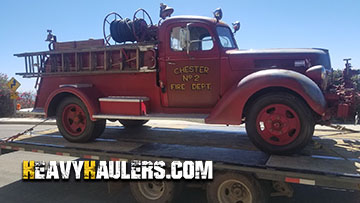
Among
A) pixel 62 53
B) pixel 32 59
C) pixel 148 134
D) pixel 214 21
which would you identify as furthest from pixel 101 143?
pixel 214 21

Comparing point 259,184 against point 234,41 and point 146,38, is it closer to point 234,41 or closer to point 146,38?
point 234,41

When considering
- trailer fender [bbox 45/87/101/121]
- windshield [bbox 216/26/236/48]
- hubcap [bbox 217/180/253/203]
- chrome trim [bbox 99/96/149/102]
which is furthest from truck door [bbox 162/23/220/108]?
hubcap [bbox 217/180/253/203]

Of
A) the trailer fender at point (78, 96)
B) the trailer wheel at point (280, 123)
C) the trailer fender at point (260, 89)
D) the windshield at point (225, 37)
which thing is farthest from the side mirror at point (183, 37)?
the trailer fender at point (78, 96)

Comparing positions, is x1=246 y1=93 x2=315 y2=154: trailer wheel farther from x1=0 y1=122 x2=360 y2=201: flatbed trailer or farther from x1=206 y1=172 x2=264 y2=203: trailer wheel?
x1=206 y1=172 x2=264 y2=203: trailer wheel

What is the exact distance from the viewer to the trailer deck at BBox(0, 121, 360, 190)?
3.21 metres

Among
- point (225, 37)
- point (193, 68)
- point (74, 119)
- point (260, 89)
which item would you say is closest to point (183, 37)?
point (193, 68)

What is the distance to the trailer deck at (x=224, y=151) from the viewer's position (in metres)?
3.21

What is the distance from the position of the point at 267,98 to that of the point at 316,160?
985mm

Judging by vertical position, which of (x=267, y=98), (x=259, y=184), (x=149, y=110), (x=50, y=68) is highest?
(x=50, y=68)

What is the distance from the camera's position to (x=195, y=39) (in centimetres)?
480

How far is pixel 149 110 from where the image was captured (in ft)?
16.7

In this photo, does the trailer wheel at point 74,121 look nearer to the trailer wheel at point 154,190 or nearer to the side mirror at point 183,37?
the trailer wheel at point 154,190

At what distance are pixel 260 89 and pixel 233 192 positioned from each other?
1407 millimetres

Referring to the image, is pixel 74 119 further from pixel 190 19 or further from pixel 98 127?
pixel 190 19
